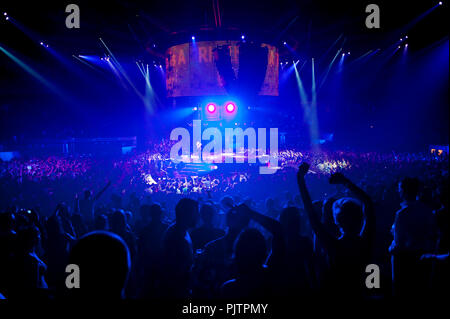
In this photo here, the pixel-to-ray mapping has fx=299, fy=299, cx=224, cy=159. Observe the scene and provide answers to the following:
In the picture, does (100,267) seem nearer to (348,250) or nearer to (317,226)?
(317,226)

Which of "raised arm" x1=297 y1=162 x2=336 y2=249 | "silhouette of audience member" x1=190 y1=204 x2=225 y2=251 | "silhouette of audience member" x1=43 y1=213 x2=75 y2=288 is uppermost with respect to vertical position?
"raised arm" x1=297 y1=162 x2=336 y2=249

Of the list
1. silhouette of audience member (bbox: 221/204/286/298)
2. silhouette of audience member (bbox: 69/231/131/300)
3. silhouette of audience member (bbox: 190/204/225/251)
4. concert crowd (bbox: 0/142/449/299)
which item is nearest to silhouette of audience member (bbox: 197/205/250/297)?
concert crowd (bbox: 0/142/449/299)

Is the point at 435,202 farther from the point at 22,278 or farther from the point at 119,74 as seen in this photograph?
the point at 119,74

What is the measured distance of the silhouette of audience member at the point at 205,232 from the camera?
344 cm

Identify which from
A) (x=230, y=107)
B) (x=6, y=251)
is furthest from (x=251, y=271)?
(x=230, y=107)

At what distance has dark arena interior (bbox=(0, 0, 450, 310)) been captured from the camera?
228cm

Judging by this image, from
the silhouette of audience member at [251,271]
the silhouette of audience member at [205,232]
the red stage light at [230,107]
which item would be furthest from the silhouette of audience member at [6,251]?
the red stage light at [230,107]

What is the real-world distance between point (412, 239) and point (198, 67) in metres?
17.6

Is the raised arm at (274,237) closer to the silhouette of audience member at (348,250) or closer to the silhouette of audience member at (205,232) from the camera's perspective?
the silhouette of audience member at (348,250)

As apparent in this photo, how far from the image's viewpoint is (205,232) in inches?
138

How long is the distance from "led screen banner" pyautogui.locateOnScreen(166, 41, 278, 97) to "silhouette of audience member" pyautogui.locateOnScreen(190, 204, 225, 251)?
16.5 m

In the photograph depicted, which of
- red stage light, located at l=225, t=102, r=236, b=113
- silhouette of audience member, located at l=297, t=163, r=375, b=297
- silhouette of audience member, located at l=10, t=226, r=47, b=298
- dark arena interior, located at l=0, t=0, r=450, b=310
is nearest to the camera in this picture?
silhouette of audience member, located at l=297, t=163, r=375, b=297

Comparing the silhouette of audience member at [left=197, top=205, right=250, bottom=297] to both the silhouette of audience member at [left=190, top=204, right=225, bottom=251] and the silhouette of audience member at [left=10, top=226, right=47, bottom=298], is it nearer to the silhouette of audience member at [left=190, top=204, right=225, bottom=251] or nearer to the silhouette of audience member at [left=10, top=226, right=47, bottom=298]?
the silhouette of audience member at [left=190, top=204, right=225, bottom=251]

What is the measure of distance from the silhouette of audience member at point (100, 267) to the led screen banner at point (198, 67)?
18356mm
